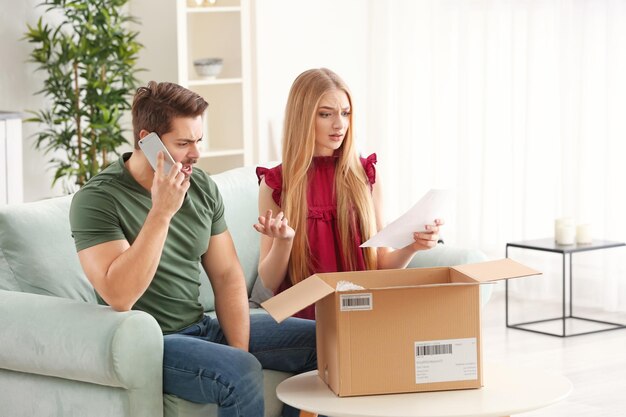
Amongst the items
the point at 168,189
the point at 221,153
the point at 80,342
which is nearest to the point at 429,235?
the point at 168,189

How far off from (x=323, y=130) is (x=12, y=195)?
1.90 m

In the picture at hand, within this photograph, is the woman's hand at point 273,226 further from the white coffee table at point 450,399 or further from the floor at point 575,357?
the floor at point 575,357

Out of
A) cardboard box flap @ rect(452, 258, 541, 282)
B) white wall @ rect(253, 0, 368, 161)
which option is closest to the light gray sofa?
cardboard box flap @ rect(452, 258, 541, 282)

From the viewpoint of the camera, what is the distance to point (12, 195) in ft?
14.8

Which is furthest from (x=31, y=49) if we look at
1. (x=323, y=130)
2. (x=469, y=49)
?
(x=323, y=130)

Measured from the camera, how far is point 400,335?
7.48ft

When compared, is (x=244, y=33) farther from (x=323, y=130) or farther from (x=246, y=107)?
(x=323, y=130)

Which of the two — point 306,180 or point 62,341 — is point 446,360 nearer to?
point 62,341

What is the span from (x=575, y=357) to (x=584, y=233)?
26.1 inches

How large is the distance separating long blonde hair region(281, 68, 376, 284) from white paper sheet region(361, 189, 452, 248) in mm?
372

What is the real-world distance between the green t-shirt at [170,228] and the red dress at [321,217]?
375 millimetres

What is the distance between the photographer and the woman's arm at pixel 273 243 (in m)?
2.72

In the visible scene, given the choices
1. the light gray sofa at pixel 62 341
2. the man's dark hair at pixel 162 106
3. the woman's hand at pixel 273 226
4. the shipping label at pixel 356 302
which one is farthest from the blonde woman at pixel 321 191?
the shipping label at pixel 356 302

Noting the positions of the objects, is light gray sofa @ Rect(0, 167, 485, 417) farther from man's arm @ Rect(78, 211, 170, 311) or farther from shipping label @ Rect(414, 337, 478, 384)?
shipping label @ Rect(414, 337, 478, 384)
